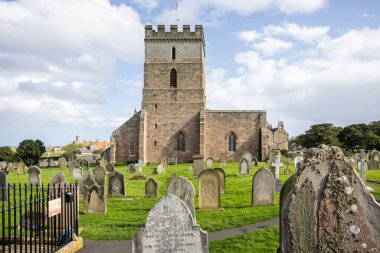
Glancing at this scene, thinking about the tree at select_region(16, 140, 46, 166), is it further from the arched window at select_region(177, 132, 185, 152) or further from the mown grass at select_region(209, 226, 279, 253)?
the mown grass at select_region(209, 226, 279, 253)

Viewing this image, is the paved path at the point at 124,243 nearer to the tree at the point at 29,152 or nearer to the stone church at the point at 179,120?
the stone church at the point at 179,120

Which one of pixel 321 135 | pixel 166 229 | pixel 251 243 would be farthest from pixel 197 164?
pixel 321 135

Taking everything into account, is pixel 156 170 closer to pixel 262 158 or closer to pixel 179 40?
pixel 262 158

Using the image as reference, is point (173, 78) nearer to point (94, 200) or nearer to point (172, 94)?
point (172, 94)

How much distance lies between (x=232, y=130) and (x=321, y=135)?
2138cm

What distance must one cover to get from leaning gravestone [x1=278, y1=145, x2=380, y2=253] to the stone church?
34142mm

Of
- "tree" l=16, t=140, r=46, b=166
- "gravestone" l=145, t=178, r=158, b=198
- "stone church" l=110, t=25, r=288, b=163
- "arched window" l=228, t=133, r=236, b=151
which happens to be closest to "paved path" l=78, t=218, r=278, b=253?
"gravestone" l=145, t=178, r=158, b=198

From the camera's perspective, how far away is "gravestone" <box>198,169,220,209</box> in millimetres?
11672

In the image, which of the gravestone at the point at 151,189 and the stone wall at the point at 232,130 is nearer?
the gravestone at the point at 151,189

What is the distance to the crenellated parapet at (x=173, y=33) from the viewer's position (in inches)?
1645

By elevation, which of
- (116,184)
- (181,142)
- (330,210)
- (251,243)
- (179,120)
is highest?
(179,120)

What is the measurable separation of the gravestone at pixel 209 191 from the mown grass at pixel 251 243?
108 inches

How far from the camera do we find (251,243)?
831 centimetres

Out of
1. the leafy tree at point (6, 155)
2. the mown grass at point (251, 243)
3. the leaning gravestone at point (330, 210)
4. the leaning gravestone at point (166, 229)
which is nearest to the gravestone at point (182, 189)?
the mown grass at point (251, 243)
